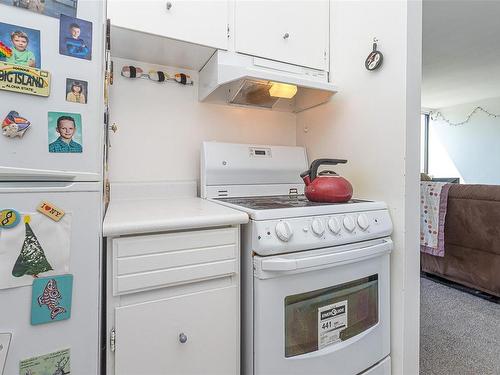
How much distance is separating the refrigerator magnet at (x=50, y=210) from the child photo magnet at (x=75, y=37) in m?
0.40

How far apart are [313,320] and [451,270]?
1.99 metres

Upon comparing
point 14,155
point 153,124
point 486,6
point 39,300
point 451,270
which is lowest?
point 451,270

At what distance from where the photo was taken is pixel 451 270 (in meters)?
2.41

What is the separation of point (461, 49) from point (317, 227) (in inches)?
145

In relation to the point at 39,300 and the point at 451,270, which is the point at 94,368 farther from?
the point at 451,270

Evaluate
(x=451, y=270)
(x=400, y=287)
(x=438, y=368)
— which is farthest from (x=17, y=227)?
(x=451, y=270)

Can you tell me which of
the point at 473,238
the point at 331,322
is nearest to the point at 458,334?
the point at 473,238

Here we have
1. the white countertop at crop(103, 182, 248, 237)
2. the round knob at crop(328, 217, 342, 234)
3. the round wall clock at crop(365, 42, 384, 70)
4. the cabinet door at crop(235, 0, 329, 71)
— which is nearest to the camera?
the white countertop at crop(103, 182, 248, 237)

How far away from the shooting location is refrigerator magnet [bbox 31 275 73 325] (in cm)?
74

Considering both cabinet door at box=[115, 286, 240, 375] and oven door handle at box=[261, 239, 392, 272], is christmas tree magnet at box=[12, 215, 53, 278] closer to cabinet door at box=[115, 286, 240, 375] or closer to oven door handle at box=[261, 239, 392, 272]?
cabinet door at box=[115, 286, 240, 375]

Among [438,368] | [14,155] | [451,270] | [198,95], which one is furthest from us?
[451,270]

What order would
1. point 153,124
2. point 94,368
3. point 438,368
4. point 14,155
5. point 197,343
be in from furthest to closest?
point 153,124 → point 438,368 → point 197,343 → point 94,368 → point 14,155

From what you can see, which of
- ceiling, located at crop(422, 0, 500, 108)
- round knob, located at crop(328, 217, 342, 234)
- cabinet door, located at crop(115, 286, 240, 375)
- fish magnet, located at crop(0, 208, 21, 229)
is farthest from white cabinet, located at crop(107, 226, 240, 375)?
ceiling, located at crop(422, 0, 500, 108)

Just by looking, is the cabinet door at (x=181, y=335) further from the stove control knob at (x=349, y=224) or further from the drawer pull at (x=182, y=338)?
the stove control knob at (x=349, y=224)
